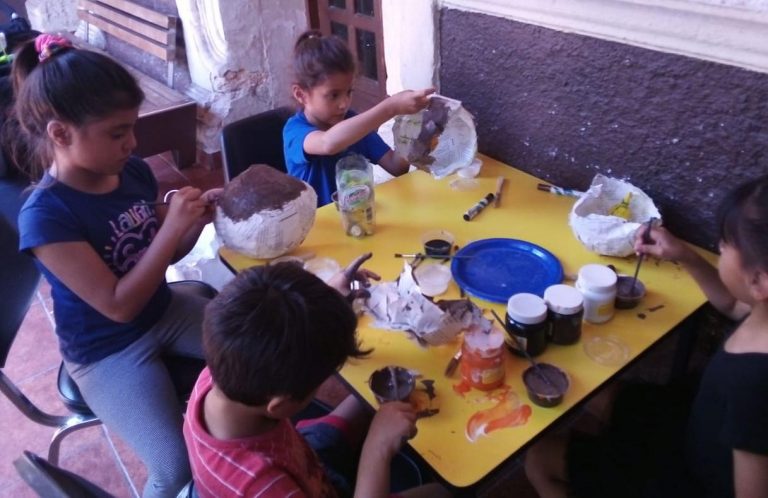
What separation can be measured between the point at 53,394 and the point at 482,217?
1.55 metres

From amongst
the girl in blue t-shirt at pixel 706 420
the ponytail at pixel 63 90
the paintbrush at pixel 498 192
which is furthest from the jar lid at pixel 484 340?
the ponytail at pixel 63 90

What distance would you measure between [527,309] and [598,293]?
16cm

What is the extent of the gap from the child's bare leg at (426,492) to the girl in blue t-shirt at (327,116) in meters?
0.89

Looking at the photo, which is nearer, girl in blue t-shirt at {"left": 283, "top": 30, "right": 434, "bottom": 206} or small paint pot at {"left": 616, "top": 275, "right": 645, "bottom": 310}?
small paint pot at {"left": 616, "top": 275, "right": 645, "bottom": 310}

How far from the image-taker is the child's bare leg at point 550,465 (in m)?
1.14

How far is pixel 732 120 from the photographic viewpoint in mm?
1229

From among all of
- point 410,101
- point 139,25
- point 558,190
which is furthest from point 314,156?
point 139,25

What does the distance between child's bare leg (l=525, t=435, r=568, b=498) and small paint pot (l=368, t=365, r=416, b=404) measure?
318 millimetres

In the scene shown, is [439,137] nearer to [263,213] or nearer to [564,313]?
[263,213]

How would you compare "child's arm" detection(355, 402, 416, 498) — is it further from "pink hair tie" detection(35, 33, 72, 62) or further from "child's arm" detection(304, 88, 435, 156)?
"pink hair tie" detection(35, 33, 72, 62)

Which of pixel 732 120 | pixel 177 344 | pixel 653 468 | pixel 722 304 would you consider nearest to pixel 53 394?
pixel 177 344

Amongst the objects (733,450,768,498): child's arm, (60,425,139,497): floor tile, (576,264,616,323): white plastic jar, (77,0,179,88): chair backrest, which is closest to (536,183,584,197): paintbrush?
(576,264,616,323): white plastic jar

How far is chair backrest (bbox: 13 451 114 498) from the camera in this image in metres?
0.64

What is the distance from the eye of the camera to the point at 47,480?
644 millimetres
